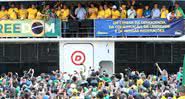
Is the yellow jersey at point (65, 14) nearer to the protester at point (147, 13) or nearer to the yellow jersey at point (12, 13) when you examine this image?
the yellow jersey at point (12, 13)

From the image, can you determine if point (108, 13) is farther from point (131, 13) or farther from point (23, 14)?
point (23, 14)

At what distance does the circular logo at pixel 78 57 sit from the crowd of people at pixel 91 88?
11.6ft

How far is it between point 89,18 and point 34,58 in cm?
348

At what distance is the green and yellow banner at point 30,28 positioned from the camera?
1248 inches

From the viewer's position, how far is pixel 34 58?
33.5 m

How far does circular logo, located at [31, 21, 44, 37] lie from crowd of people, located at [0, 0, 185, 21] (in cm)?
26

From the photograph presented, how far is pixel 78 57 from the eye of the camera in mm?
31672

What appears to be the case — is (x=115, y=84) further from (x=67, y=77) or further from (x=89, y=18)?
(x=89, y=18)

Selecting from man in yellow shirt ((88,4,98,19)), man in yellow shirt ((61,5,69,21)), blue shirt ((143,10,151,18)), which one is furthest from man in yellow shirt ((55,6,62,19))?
blue shirt ((143,10,151,18))

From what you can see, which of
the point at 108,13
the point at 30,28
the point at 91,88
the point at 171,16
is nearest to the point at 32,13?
the point at 30,28

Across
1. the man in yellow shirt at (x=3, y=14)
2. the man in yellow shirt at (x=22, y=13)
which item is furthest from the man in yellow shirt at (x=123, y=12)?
the man in yellow shirt at (x=3, y=14)

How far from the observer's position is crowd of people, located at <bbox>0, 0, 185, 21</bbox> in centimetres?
3134

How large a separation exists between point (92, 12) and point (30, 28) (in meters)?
2.68

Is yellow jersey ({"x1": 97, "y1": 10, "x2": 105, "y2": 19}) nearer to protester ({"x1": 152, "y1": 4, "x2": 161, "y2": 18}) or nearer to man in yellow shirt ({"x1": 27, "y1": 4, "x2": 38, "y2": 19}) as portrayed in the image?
protester ({"x1": 152, "y1": 4, "x2": 161, "y2": 18})
